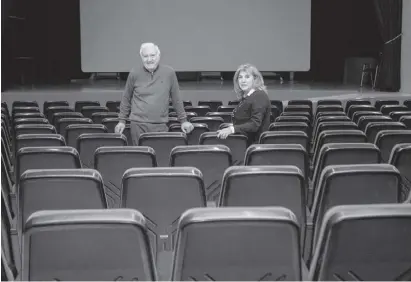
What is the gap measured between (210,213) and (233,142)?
10.3 feet

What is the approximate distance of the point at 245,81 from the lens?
5.24m

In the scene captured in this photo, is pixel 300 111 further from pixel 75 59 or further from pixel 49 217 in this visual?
pixel 75 59

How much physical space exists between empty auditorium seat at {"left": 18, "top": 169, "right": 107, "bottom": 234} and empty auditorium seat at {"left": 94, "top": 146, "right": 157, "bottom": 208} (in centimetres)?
89

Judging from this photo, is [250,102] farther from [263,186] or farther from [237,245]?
[237,245]

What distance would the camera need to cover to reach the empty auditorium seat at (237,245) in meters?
2.09

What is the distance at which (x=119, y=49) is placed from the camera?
15.0m

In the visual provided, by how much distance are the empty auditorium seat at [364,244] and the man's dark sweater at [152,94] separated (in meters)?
3.65

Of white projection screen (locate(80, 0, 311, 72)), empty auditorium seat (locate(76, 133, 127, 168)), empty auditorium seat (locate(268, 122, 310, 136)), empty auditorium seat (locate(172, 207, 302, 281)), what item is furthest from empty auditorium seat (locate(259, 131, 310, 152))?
white projection screen (locate(80, 0, 311, 72))

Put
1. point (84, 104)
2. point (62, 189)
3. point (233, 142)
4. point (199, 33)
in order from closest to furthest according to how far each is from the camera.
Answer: point (62, 189) < point (233, 142) < point (84, 104) < point (199, 33)

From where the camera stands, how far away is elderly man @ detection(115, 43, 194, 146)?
230 inches

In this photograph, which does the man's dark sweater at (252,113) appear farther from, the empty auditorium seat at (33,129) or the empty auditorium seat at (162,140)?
the empty auditorium seat at (33,129)

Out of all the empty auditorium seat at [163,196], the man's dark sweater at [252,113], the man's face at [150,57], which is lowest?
the empty auditorium seat at [163,196]

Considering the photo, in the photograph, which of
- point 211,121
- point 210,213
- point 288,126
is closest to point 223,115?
point 211,121

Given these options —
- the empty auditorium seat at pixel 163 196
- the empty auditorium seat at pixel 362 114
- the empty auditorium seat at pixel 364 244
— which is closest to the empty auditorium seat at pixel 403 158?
the empty auditorium seat at pixel 163 196
